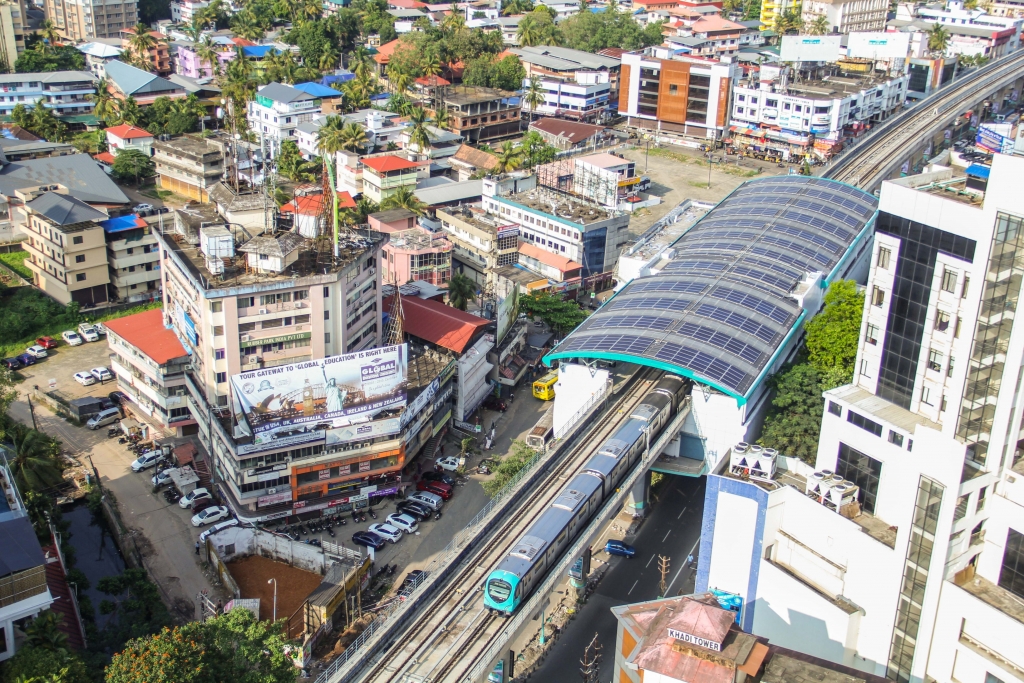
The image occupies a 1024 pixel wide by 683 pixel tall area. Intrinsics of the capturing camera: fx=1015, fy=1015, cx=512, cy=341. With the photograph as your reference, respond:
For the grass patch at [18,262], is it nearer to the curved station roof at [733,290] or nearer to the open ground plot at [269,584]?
the open ground plot at [269,584]

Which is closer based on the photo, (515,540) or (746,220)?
(515,540)

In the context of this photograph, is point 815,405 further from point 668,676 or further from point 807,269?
point 668,676

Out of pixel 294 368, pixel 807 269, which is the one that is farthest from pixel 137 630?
pixel 807 269

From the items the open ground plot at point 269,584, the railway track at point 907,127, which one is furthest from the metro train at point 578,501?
the railway track at point 907,127

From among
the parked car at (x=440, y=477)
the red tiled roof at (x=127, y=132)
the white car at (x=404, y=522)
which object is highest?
the red tiled roof at (x=127, y=132)

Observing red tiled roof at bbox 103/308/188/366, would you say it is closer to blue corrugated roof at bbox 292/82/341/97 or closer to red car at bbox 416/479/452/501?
red car at bbox 416/479/452/501

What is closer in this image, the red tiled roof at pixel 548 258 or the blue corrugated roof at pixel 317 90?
the red tiled roof at pixel 548 258

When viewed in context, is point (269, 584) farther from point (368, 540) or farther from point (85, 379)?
point (85, 379)

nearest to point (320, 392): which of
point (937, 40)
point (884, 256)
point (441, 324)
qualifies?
point (441, 324)
